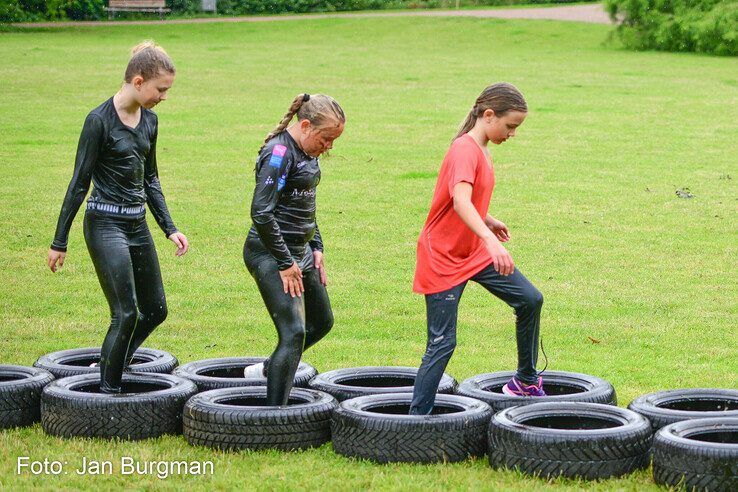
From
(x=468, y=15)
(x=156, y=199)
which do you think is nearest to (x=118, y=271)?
(x=156, y=199)

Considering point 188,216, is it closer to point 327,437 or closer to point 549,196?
point 549,196

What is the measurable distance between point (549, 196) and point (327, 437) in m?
11.9

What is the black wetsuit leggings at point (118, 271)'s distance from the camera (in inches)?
311

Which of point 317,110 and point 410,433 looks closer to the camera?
point 410,433

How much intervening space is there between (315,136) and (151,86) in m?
1.16

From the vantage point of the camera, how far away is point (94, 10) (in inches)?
2216

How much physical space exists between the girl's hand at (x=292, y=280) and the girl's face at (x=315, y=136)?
0.74m

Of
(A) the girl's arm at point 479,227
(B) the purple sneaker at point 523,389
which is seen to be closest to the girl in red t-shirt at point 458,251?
(A) the girl's arm at point 479,227

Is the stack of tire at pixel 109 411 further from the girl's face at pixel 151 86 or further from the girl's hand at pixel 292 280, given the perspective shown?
the girl's face at pixel 151 86

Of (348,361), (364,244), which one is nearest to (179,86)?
(364,244)

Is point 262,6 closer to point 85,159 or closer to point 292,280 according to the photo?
point 85,159

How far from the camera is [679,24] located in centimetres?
4078

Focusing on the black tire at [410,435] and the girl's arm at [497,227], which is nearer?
the black tire at [410,435]

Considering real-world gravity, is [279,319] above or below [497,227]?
below
